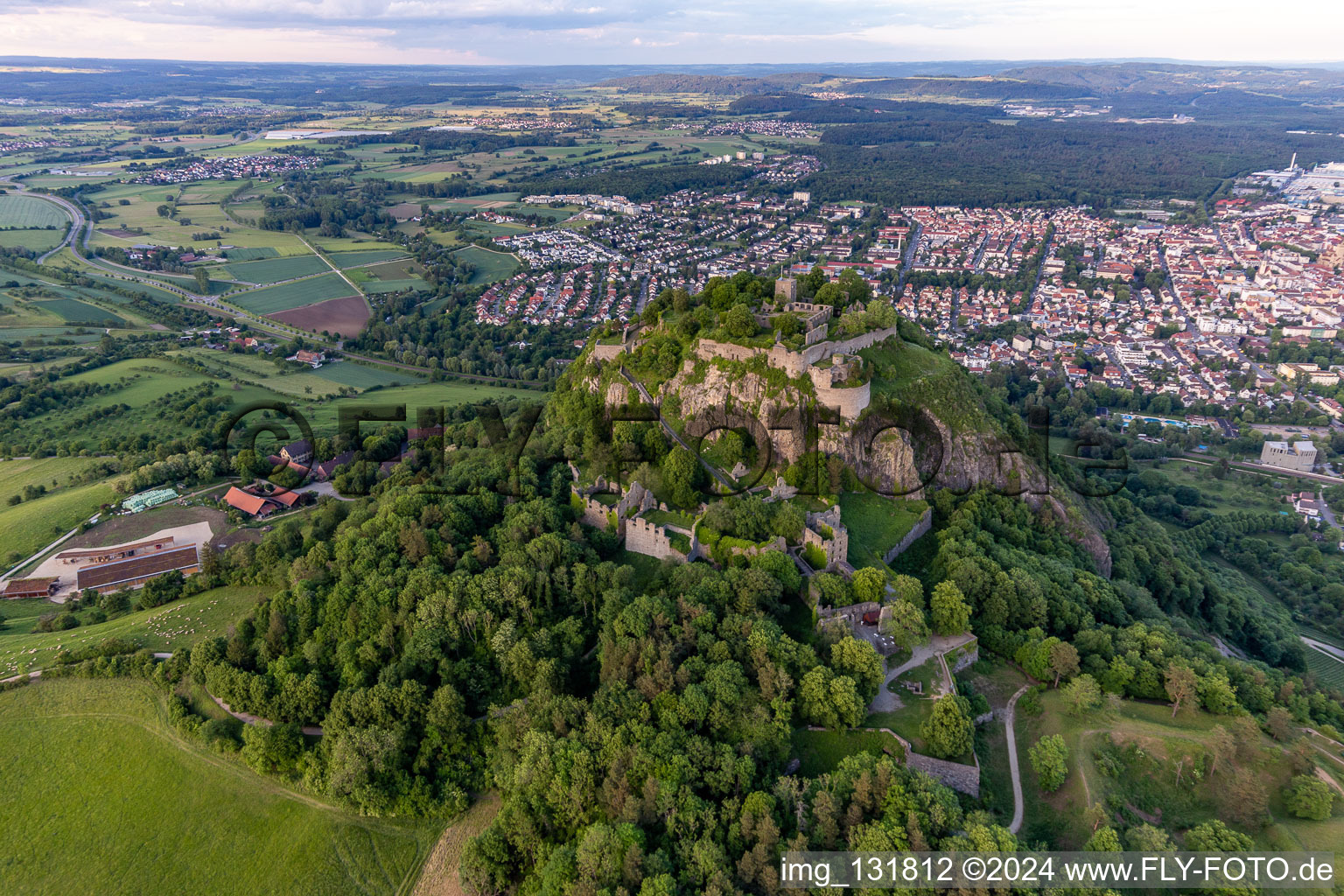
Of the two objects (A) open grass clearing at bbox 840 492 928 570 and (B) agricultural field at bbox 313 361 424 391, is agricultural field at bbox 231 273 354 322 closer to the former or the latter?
(B) agricultural field at bbox 313 361 424 391

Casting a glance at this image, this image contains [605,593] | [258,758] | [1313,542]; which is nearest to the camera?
[258,758]

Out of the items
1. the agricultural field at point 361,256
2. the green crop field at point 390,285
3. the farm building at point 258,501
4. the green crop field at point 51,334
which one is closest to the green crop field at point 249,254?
the agricultural field at point 361,256

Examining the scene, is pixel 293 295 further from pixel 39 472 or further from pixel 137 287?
pixel 39 472

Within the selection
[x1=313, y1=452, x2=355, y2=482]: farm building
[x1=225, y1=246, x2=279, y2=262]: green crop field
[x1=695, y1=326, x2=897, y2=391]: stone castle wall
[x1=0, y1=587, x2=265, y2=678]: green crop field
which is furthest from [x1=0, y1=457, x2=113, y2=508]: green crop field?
[x1=225, y1=246, x2=279, y2=262]: green crop field

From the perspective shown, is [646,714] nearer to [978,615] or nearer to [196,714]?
[978,615]

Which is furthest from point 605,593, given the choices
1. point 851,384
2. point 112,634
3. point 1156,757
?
point 112,634

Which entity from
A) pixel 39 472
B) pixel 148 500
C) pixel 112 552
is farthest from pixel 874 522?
pixel 39 472

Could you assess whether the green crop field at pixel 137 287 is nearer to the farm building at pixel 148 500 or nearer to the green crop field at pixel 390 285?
the green crop field at pixel 390 285
